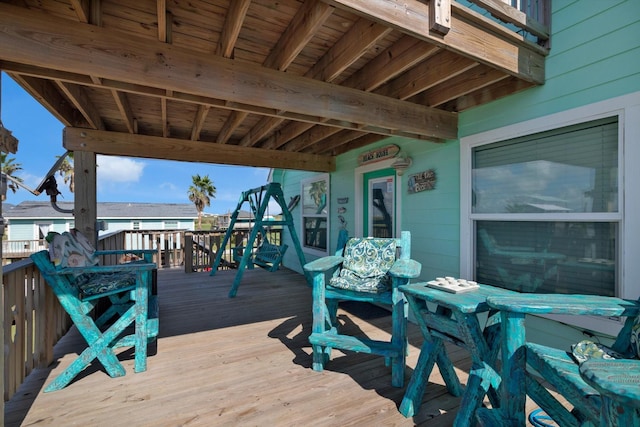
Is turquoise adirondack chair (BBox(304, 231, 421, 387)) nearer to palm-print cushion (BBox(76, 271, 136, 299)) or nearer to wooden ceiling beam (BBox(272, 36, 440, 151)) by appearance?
wooden ceiling beam (BBox(272, 36, 440, 151))

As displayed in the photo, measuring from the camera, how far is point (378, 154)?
13.4 ft

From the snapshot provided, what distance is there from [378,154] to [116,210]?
2168cm

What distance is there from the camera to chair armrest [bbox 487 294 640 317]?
4.55 ft

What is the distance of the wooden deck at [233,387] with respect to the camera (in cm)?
181

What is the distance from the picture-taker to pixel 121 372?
2.27 m

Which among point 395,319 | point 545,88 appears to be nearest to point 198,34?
point 395,319

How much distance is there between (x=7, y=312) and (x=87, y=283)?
2.15 ft

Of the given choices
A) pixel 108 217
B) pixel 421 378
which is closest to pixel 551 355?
pixel 421 378

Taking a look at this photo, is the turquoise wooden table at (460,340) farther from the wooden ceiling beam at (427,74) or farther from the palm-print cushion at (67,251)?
the palm-print cushion at (67,251)

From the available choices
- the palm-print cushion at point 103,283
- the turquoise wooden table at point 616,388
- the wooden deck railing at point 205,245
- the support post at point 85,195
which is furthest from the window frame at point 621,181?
the wooden deck railing at point 205,245

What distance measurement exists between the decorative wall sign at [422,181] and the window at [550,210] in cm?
47

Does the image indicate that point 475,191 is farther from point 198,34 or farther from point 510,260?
point 198,34

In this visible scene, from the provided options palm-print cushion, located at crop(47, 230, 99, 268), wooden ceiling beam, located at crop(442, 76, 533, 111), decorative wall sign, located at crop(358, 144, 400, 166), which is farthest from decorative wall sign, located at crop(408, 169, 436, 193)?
palm-print cushion, located at crop(47, 230, 99, 268)

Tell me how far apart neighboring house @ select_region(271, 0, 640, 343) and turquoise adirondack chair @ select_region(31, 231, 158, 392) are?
2.89 metres
